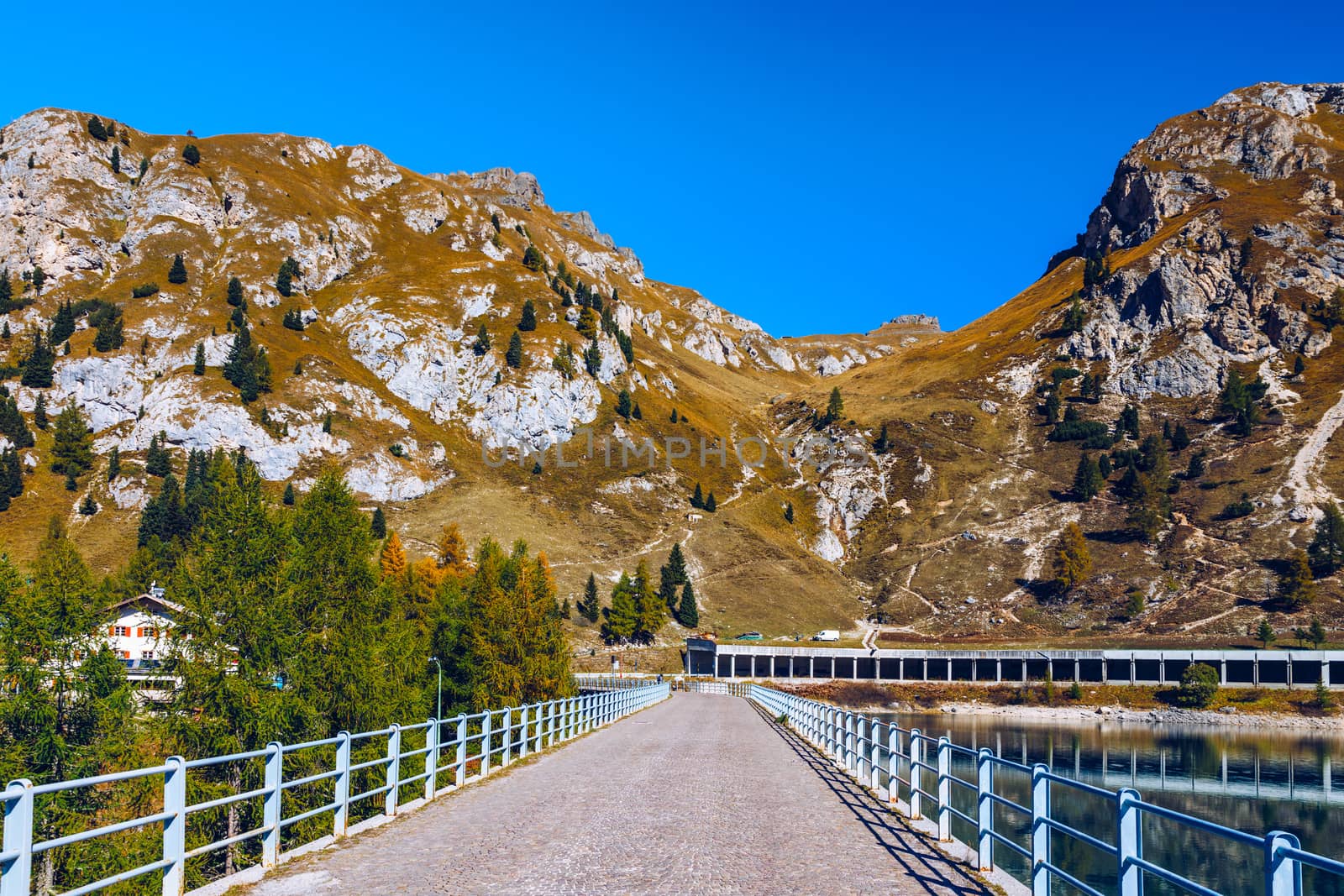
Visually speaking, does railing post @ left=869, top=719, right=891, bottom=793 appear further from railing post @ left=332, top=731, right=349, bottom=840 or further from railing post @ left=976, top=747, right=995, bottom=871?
railing post @ left=332, top=731, right=349, bottom=840

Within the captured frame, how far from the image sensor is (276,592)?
50.9 metres

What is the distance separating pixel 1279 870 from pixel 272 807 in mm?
10832

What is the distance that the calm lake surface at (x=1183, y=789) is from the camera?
132ft

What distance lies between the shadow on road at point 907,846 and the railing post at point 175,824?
8.30m

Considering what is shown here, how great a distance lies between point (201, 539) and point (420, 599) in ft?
191

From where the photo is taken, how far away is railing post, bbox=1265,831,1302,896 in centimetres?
601

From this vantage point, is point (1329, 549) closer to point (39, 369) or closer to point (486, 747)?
point (486, 747)

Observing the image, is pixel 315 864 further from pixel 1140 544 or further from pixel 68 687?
pixel 1140 544

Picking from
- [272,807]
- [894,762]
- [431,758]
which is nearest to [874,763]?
[894,762]

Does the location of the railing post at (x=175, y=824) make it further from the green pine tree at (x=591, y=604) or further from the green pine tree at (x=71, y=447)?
the green pine tree at (x=71, y=447)

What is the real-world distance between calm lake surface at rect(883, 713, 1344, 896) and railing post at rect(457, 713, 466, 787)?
43.3ft

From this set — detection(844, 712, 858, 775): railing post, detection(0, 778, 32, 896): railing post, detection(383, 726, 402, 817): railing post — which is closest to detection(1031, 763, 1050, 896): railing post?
detection(0, 778, 32, 896): railing post

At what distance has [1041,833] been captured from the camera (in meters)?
11.3

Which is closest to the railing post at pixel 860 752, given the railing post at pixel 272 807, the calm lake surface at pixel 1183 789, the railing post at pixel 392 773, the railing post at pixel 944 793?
the calm lake surface at pixel 1183 789
